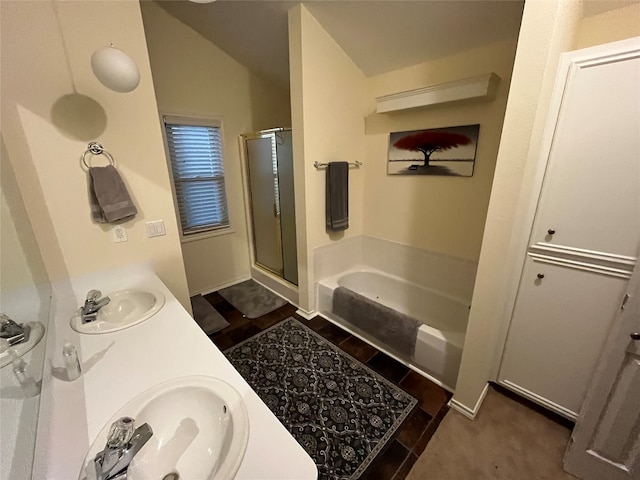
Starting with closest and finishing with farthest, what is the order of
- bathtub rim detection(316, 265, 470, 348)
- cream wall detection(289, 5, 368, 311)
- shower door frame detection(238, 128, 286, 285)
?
bathtub rim detection(316, 265, 470, 348) < cream wall detection(289, 5, 368, 311) < shower door frame detection(238, 128, 286, 285)

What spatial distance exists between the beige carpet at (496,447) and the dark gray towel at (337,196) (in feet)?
5.44

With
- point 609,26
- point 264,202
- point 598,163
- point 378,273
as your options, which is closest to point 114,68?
point 264,202

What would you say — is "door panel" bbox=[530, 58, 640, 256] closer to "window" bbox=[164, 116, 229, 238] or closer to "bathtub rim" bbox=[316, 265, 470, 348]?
"bathtub rim" bbox=[316, 265, 470, 348]

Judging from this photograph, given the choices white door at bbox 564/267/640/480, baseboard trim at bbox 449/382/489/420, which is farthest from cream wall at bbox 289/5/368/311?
white door at bbox 564/267/640/480

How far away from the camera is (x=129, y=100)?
56.3 inches

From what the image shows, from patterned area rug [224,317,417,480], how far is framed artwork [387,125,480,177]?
5.64 ft

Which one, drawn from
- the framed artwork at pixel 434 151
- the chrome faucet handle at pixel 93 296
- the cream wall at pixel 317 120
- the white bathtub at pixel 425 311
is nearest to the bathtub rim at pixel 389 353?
the white bathtub at pixel 425 311

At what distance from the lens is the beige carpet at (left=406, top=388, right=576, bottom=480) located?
131cm

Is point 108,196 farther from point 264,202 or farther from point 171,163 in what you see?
point 264,202

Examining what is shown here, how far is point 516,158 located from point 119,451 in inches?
66.8

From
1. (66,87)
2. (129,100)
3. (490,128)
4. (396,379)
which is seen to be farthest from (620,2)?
(66,87)

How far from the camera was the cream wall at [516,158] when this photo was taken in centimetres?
105

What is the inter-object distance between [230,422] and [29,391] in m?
0.54

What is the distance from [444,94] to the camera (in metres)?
1.89
